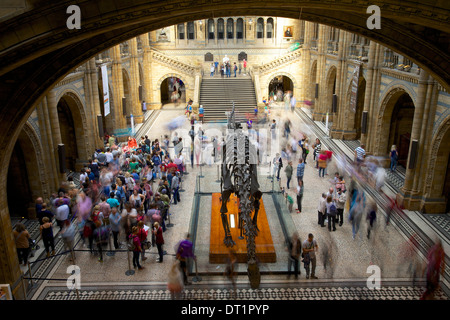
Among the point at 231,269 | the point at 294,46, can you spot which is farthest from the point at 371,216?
the point at 294,46

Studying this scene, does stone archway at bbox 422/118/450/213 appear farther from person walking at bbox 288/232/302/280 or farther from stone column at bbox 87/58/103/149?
stone column at bbox 87/58/103/149

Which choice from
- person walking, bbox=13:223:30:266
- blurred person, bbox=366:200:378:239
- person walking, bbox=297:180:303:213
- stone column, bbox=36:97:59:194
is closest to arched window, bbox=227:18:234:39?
stone column, bbox=36:97:59:194

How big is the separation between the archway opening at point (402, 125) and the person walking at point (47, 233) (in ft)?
44.0

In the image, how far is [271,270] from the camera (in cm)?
938

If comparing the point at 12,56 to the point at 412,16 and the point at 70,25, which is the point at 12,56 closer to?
the point at 70,25

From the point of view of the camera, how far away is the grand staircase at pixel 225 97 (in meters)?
26.1

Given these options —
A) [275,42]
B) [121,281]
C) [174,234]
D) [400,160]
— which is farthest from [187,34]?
[121,281]

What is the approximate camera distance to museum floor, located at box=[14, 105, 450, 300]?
28.5 feet

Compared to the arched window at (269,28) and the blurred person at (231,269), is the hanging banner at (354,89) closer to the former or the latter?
the blurred person at (231,269)

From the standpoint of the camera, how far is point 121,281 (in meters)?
9.19

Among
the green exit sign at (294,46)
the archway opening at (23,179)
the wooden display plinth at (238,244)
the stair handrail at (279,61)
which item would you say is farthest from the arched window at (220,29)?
the wooden display plinth at (238,244)

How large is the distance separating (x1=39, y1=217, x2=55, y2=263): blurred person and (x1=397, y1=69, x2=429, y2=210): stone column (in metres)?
10.5

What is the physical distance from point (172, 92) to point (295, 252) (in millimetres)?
27552

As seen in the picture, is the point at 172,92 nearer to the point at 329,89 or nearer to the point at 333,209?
the point at 329,89
